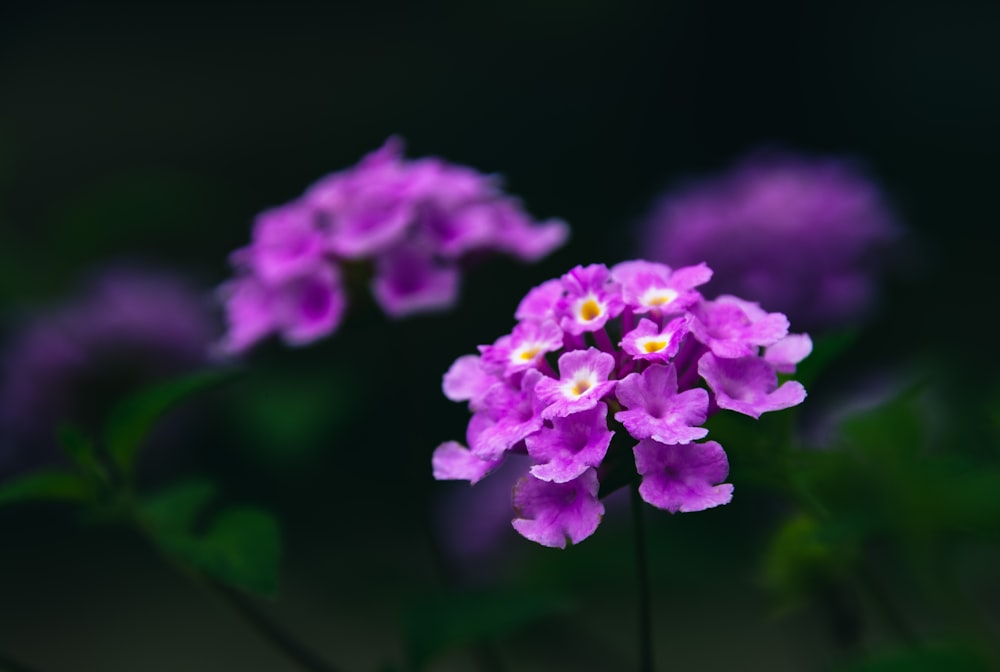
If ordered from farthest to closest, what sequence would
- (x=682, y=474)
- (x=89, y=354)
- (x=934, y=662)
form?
(x=89, y=354)
(x=682, y=474)
(x=934, y=662)

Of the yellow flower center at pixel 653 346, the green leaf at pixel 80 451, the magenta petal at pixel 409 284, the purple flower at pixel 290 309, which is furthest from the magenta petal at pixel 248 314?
the yellow flower center at pixel 653 346

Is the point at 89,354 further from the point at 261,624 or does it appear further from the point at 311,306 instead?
the point at 261,624

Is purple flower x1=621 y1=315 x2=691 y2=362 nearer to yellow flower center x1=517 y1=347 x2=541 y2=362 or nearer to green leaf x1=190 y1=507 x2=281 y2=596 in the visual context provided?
yellow flower center x1=517 y1=347 x2=541 y2=362

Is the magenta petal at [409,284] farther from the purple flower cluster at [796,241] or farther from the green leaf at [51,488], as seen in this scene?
the purple flower cluster at [796,241]

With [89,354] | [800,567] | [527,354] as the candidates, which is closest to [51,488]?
[527,354]

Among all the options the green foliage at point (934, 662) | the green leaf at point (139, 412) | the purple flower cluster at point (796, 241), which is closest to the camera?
the green foliage at point (934, 662)

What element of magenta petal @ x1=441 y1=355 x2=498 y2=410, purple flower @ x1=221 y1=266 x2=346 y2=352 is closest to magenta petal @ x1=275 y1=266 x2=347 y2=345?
purple flower @ x1=221 y1=266 x2=346 y2=352

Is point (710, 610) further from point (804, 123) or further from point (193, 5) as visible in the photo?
point (193, 5)
